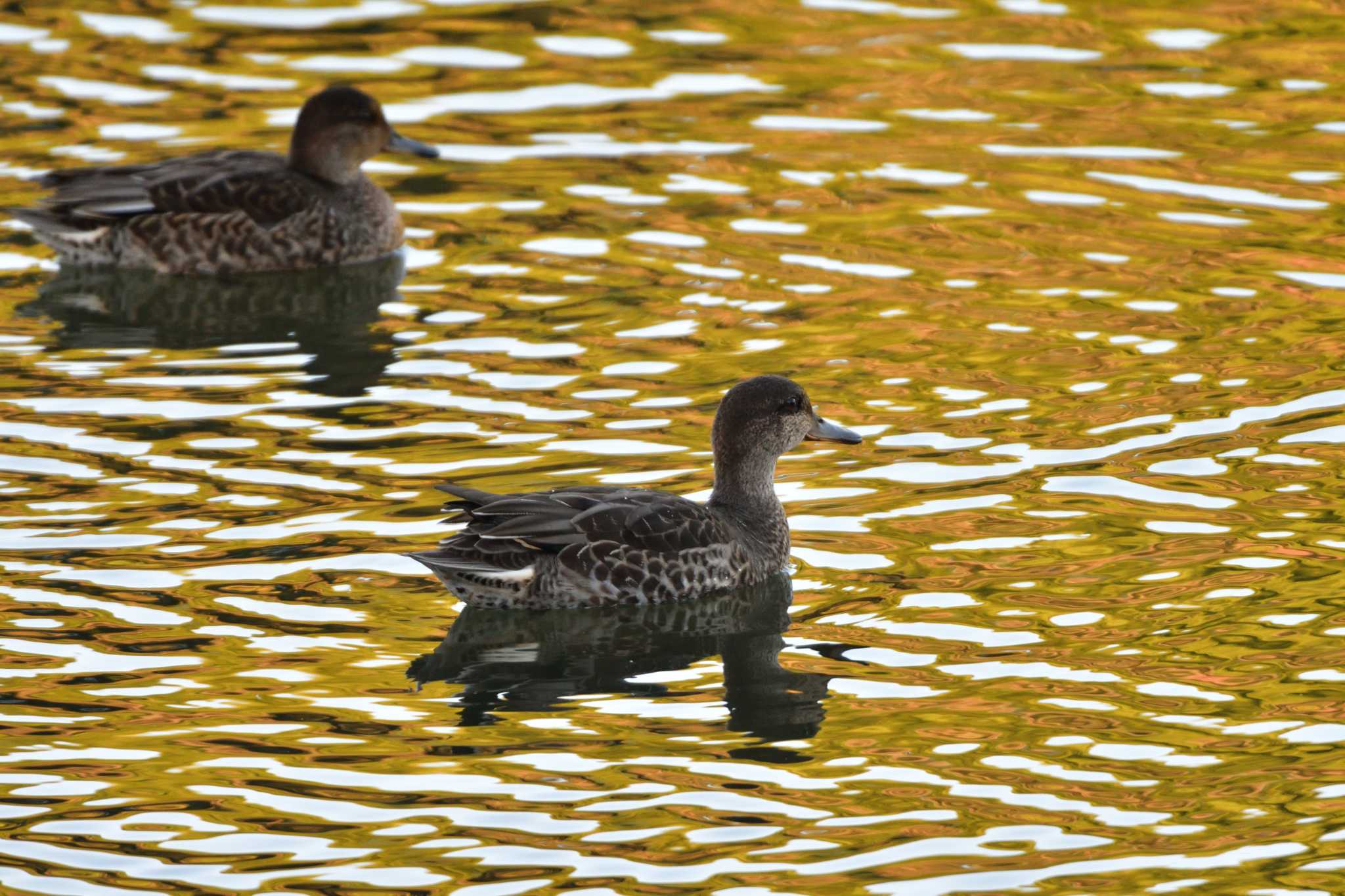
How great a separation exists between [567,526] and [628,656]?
2.51 feet

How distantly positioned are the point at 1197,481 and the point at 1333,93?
798 cm

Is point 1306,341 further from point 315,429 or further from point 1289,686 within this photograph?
point 315,429

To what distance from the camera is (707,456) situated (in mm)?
12812

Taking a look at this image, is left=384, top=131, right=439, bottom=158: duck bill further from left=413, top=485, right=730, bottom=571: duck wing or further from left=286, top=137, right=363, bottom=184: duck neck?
left=413, top=485, right=730, bottom=571: duck wing

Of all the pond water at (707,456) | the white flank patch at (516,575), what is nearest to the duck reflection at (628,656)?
the pond water at (707,456)

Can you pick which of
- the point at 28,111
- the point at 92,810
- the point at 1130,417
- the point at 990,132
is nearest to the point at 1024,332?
the point at 1130,417

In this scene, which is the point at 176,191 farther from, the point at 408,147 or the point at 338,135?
the point at 408,147

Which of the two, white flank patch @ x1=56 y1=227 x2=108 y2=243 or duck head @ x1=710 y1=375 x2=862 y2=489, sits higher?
white flank patch @ x1=56 y1=227 x2=108 y2=243

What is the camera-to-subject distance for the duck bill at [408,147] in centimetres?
1766

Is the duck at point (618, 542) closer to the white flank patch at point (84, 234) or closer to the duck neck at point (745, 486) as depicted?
the duck neck at point (745, 486)

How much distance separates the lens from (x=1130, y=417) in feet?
43.0

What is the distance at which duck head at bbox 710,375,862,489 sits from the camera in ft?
38.6

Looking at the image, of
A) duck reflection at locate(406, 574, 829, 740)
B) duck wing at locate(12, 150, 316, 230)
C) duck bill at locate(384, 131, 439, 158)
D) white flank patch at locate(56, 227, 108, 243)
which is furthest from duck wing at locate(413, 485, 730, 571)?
duck bill at locate(384, 131, 439, 158)

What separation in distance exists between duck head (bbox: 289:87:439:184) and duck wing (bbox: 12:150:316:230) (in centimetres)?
21
